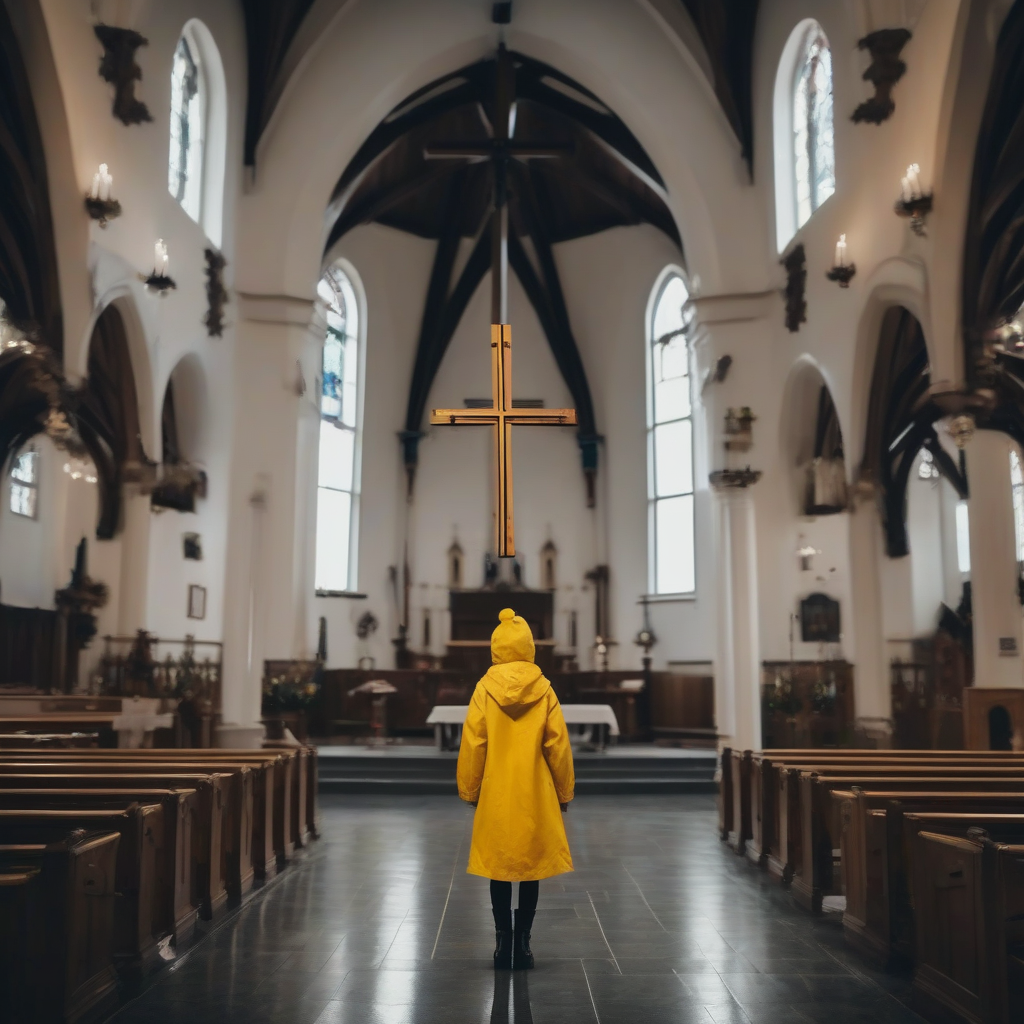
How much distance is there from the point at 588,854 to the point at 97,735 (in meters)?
4.34

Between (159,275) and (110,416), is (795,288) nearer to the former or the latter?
(159,275)

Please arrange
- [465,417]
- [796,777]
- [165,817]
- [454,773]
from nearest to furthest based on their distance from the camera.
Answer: [165,817], [796,777], [465,417], [454,773]

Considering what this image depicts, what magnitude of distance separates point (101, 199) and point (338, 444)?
1058 centimetres

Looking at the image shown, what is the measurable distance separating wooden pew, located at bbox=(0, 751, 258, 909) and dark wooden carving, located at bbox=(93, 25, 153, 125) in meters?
7.14

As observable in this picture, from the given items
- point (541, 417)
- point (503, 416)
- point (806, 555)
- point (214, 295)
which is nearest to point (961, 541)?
point (806, 555)

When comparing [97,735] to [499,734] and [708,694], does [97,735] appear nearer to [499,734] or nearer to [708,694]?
[499,734]

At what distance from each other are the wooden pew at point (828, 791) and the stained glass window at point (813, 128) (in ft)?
27.6

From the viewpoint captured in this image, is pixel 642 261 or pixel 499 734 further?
pixel 642 261

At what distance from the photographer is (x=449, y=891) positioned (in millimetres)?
6434

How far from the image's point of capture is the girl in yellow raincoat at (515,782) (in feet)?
15.1

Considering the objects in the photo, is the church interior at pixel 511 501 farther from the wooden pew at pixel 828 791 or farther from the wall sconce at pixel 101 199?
the wall sconce at pixel 101 199

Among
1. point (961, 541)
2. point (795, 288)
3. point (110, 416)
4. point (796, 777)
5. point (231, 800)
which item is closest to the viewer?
point (231, 800)

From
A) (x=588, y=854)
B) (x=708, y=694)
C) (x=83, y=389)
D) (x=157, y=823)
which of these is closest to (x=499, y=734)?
(x=157, y=823)

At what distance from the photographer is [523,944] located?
473 cm
